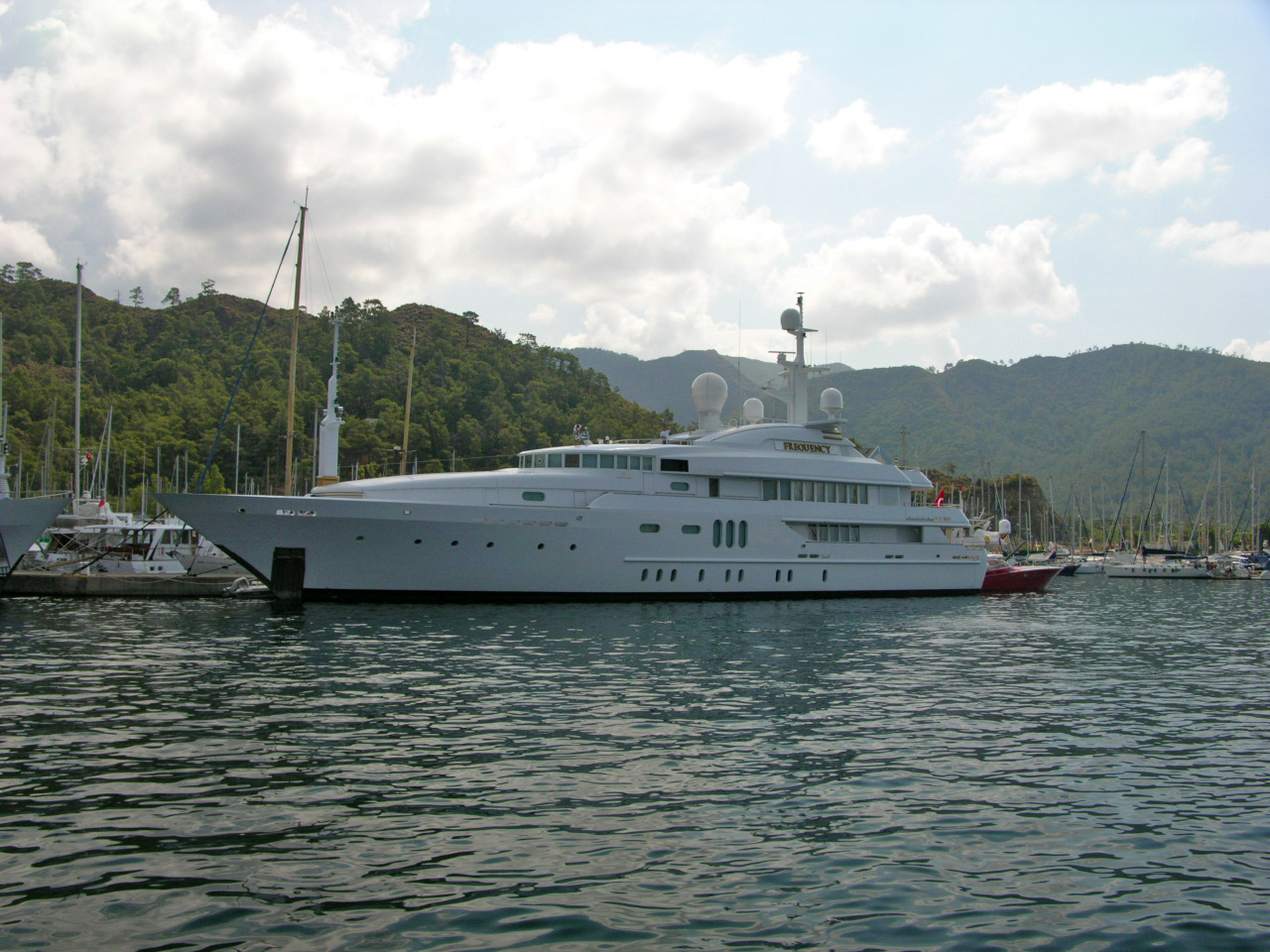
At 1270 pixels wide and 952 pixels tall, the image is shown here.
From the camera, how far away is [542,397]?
10619cm

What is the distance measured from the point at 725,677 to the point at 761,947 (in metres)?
10.1

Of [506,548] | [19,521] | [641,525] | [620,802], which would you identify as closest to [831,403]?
[641,525]

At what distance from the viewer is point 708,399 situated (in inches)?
1458

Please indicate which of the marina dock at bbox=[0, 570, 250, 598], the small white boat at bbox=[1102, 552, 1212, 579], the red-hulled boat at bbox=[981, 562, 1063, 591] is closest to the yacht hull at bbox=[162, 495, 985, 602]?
the marina dock at bbox=[0, 570, 250, 598]

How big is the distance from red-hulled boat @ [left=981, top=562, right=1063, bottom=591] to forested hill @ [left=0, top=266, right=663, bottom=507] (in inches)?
1580

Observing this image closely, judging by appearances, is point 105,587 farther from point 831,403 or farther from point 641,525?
point 831,403

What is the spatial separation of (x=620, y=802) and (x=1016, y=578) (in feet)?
135

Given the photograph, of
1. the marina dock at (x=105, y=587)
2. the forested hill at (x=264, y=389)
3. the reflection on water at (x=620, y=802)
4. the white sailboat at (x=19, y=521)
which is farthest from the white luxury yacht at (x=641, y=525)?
the forested hill at (x=264, y=389)

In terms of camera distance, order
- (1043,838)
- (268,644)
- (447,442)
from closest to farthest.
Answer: (1043,838)
(268,644)
(447,442)

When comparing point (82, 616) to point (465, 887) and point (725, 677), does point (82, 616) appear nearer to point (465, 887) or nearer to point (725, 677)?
point (725, 677)

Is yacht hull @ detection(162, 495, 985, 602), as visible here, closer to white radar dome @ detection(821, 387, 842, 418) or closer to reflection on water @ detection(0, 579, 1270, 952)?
white radar dome @ detection(821, 387, 842, 418)

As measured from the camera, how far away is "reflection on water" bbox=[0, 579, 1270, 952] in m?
5.98

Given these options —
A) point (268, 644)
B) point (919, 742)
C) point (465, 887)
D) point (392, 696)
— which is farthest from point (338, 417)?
point (465, 887)

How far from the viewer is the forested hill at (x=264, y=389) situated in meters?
78.9
